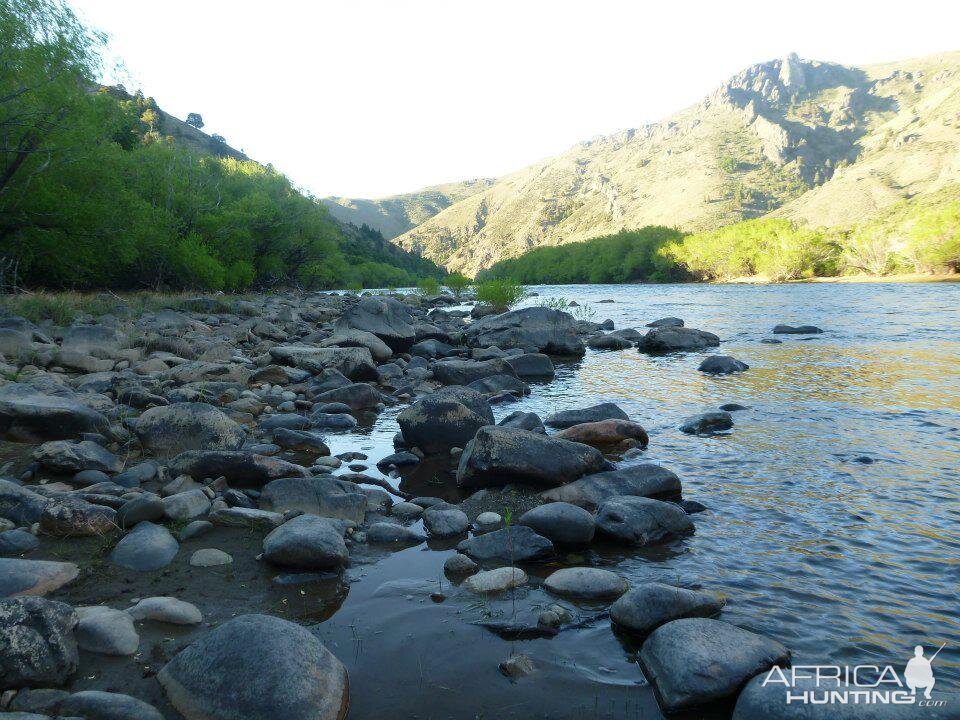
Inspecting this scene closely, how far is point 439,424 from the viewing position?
7637 millimetres

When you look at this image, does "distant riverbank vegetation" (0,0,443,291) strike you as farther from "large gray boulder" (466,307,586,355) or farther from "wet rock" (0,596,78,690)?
"wet rock" (0,596,78,690)

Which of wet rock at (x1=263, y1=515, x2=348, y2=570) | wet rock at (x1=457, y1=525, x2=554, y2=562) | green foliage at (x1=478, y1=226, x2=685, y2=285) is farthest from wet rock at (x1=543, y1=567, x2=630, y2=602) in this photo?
green foliage at (x1=478, y1=226, x2=685, y2=285)

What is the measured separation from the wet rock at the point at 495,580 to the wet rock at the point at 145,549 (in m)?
2.07

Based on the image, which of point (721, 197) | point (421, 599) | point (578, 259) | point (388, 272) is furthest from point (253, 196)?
point (721, 197)

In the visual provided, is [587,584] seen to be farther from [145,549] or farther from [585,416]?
[585,416]

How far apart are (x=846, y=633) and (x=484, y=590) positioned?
2.14 meters

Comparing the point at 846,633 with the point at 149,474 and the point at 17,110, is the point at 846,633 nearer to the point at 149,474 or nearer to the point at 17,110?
the point at 149,474

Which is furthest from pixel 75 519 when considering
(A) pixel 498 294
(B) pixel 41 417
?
(A) pixel 498 294

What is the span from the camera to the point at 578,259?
10550 cm

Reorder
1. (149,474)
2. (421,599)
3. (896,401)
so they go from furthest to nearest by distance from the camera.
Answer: (896,401)
(149,474)
(421,599)

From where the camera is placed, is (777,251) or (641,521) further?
(777,251)

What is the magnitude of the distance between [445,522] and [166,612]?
87.1 inches

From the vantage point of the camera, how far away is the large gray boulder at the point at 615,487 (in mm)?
5793

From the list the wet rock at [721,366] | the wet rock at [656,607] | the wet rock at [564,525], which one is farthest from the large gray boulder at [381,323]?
the wet rock at [656,607]
